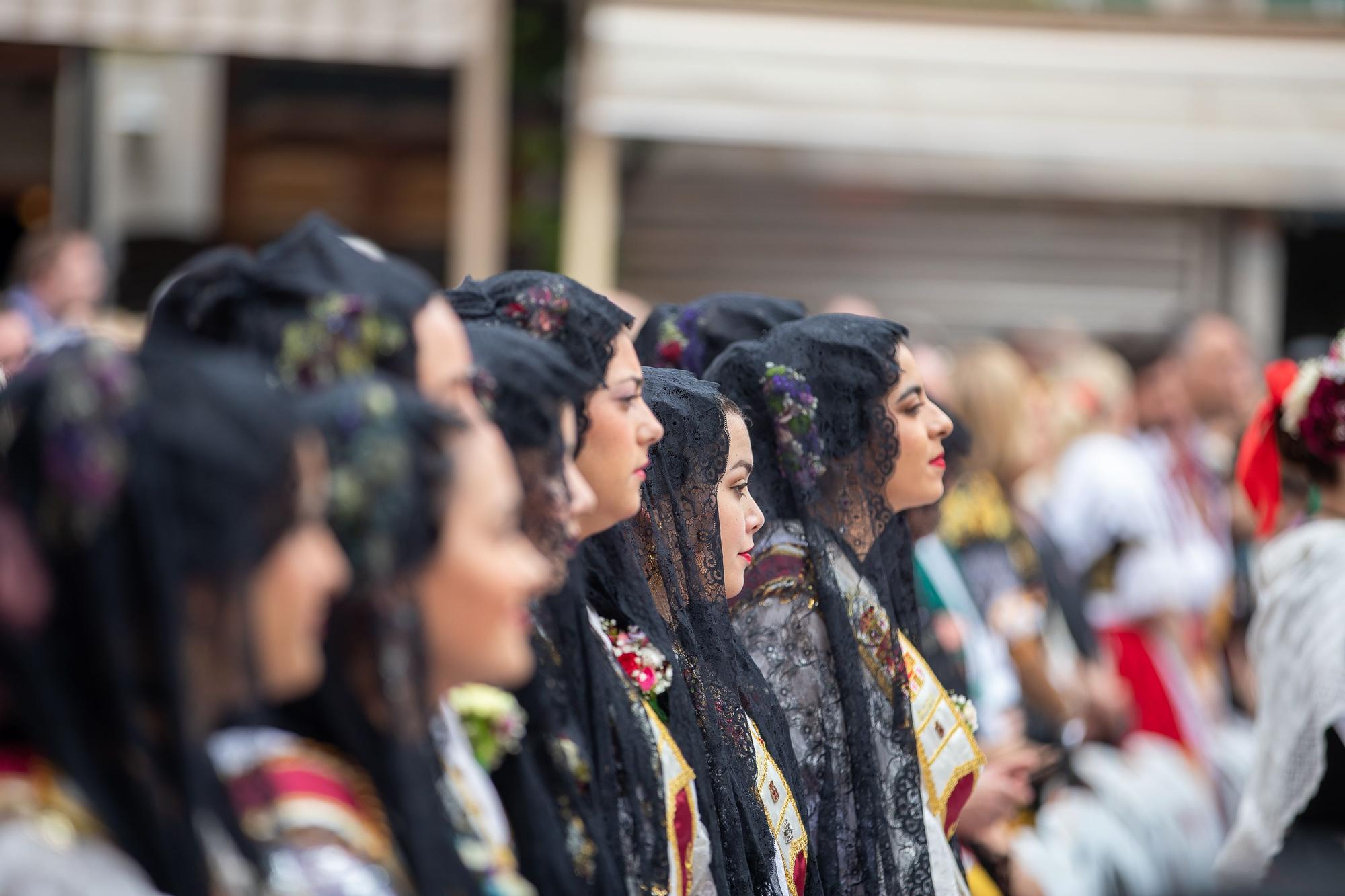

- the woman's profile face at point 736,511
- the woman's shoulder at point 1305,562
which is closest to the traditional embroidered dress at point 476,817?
the woman's profile face at point 736,511

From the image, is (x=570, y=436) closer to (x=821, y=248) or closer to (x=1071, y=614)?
(x=1071, y=614)

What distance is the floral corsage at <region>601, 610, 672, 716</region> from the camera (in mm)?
2729

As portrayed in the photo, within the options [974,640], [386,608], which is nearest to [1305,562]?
[974,640]

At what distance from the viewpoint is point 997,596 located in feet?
18.8

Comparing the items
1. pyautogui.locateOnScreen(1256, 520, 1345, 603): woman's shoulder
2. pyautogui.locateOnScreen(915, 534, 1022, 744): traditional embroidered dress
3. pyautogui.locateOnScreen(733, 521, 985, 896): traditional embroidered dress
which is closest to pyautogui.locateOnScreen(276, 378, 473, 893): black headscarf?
pyautogui.locateOnScreen(733, 521, 985, 896): traditional embroidered dress

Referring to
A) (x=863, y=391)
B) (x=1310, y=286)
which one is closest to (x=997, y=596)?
(x=863, y=391)

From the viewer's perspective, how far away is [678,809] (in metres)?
2.64

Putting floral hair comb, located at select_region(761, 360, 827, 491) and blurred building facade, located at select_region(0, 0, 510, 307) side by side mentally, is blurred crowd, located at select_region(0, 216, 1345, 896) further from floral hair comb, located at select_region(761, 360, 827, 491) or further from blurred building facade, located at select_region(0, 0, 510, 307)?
blurred building facade, located at select_region(0, 0, 510, 307)

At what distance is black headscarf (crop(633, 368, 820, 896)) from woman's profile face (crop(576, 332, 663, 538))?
0.32 metres

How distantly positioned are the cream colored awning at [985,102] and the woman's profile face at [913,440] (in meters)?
5.78

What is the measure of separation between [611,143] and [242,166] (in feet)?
6.31

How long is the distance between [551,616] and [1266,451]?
2.50 m

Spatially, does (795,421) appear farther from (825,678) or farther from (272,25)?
(272,25)

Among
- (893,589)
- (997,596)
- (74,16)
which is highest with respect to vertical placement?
(74,16)
